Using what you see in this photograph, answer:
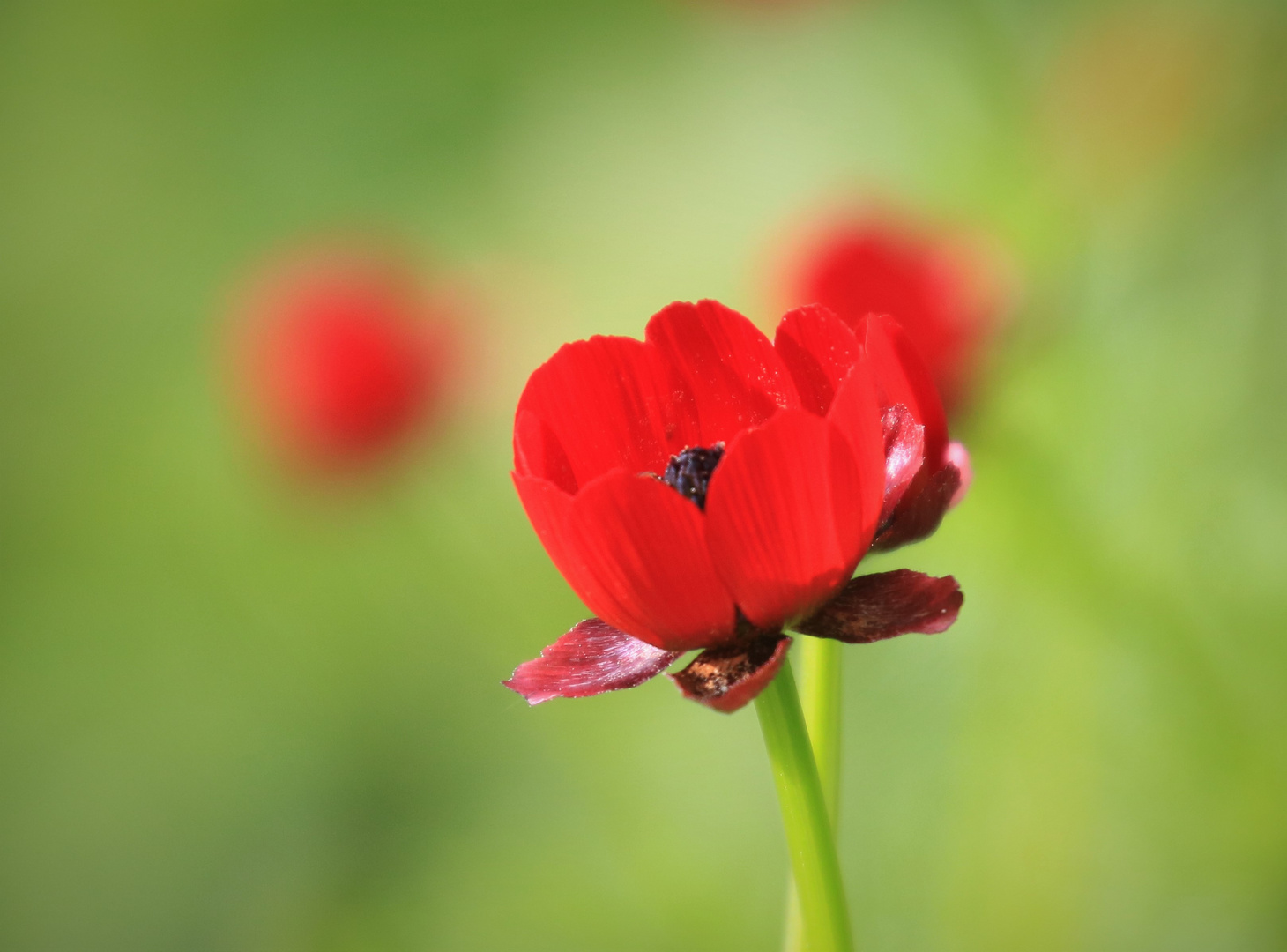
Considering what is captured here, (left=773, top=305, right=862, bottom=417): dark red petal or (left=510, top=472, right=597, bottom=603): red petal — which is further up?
(left=773, top=305, right=862, bottom=417): dark red petal

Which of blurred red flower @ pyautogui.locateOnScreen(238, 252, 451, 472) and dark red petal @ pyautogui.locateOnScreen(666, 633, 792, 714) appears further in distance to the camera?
blurred red flower @ pyautogui.locateOnScreen(238, 252, 451, 472)

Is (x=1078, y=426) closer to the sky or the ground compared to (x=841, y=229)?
closer to the ground

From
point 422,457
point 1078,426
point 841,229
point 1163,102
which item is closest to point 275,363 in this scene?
point 422,457

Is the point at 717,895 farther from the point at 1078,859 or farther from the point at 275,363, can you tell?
the point at 275,363

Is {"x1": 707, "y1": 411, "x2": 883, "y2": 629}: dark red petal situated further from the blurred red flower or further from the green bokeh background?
the blurred red flower

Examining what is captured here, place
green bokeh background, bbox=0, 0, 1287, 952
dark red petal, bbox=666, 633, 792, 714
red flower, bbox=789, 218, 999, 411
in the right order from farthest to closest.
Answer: green bokeh background, bbox=0, 0, 1287, 952
red flower, bbox=789, 218, 999, 411
dark red petal, bbox=666, 633, 792, 714

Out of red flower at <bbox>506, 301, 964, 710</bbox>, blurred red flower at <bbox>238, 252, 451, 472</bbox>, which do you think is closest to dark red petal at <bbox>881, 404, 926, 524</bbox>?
red flower at <bbox>506, 301, 964, 710</bbox>

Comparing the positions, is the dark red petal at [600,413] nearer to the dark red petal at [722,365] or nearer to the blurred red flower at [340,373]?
the dark red petal at [722,365]
